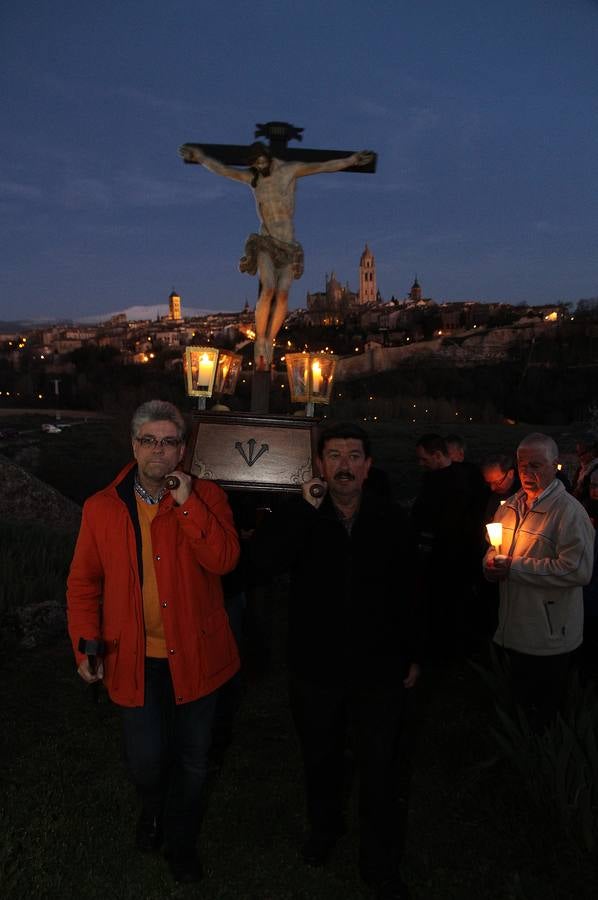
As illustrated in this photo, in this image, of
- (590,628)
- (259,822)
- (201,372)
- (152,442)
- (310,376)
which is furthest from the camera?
(310,376)

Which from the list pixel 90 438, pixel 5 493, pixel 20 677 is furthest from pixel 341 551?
pixel 90 438

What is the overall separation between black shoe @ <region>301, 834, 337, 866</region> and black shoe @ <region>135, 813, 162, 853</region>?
2.59 feet

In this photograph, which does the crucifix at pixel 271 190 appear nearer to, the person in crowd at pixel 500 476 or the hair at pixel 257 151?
the hair at pixel 257 151

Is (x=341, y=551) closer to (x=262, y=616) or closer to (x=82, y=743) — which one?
(x=82, y=743)

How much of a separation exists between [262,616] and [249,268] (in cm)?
338

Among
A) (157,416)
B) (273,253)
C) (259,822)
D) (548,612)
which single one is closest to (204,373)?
(273,253)

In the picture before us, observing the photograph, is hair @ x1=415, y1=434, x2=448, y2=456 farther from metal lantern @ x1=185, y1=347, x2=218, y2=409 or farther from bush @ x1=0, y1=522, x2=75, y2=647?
bush @ x1=0, y1=522, x2=75, y2=647

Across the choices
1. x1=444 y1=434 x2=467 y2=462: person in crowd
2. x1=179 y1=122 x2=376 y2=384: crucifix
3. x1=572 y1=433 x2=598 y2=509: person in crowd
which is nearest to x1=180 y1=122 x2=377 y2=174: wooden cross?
x1=179 y1=122 x2=376 y2=384: crucifix

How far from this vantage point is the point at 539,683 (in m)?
4.12

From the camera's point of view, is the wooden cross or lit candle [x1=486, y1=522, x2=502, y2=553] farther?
the wooden cross

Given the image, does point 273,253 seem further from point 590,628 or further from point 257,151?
point 590,628

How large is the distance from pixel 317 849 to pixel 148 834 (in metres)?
0.90

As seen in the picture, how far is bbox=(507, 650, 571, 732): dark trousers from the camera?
4.07 meters

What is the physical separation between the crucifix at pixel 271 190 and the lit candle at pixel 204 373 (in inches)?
32.0
